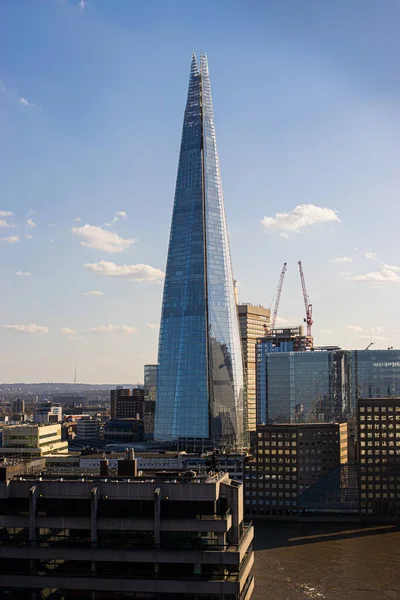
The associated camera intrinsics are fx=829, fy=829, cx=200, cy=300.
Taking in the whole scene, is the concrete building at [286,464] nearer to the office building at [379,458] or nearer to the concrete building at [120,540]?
the office building at [379,458]

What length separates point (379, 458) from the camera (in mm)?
161250

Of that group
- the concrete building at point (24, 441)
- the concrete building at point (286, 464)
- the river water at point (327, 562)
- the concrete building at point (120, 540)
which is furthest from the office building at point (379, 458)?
the concrete building at point (120, 540)

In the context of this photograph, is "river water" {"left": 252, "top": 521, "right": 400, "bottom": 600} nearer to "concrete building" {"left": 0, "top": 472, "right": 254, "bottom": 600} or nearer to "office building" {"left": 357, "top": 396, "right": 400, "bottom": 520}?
"office building" {"left": 357, "top": 396, "right": 400, "bottom": 520}

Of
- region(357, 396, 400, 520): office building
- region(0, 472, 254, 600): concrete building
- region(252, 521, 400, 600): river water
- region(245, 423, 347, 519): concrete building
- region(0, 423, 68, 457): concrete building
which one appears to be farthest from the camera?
region(0, 423, 68, 457): concrete building

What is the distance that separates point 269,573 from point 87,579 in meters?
52.7

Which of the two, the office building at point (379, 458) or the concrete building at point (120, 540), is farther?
the office building at point (379, 458)

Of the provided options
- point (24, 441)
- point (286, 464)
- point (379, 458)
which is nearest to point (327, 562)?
point (286, 464)

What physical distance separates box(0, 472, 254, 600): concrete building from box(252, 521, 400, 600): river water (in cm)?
3827

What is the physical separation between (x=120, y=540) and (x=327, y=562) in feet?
201

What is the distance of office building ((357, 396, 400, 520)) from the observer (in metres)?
154

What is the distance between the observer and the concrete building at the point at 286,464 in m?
159

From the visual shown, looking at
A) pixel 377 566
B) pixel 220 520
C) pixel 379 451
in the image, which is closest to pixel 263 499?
pixel 379 451

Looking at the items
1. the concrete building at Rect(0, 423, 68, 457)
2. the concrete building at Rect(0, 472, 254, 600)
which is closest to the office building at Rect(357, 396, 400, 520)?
the concrete building at Rect(0, 423, 68, 457)

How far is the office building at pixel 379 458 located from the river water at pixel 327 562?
10114mm
